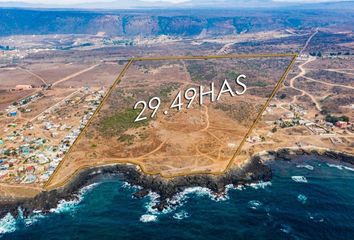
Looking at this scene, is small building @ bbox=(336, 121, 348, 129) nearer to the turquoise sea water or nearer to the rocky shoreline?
the rocky shoreline

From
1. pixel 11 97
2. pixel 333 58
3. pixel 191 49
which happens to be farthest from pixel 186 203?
pixel 191 49

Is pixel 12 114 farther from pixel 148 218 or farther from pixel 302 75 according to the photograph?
pixel 302 75

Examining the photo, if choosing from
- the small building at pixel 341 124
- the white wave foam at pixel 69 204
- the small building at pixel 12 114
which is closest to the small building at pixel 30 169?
Result: the white wave foam at pixel 69 204

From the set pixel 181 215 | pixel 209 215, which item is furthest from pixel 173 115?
pixel 209 215

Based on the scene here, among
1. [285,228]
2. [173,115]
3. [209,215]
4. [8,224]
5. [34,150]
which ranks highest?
[173,115]

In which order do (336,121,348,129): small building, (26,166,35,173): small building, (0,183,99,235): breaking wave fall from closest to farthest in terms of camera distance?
(0,183,99,235): breaking wave < (26,166,35,173): small building < (336,121,348,129): small building

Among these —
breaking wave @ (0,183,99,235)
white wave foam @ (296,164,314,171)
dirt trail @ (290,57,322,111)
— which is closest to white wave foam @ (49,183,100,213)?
breaking wave @ (0,183,99,235)

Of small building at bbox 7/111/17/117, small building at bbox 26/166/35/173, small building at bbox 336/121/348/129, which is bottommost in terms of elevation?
small building at bbox 26/166/35/173
